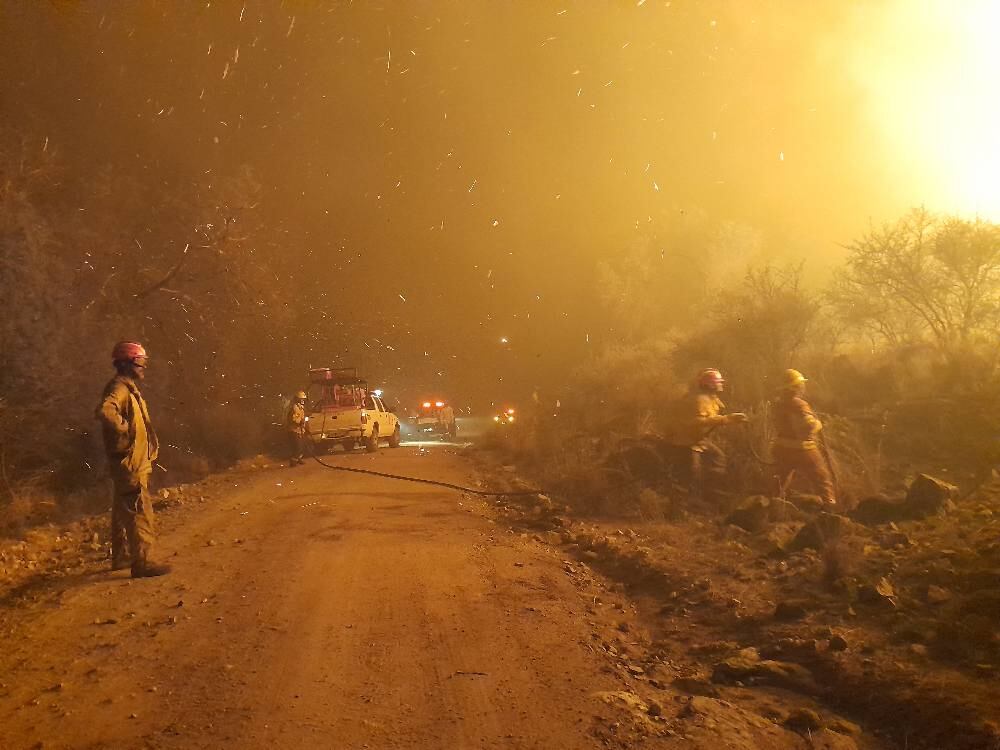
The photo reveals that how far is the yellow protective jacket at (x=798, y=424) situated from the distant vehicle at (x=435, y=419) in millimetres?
24608

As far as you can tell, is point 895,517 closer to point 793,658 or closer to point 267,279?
point 793,658

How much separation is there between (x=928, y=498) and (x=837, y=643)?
3.98 m

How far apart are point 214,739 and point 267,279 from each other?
2097 cm

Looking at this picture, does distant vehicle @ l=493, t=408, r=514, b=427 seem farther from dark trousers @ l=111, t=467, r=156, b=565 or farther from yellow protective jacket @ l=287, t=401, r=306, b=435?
dark trousers @ l=111, t=467, r=156, b=565

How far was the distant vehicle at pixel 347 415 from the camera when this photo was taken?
22969 millimetres

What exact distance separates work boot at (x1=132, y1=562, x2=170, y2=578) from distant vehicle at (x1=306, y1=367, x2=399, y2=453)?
13.8m

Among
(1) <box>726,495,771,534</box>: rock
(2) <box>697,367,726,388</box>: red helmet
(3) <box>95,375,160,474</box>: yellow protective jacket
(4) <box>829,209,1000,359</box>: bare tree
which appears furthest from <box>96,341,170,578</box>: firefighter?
(4) <box>829,209,1000,359</box>: bare tree

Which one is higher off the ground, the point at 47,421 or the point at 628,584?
the point at 47,421

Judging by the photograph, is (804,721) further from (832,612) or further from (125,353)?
(125,353)

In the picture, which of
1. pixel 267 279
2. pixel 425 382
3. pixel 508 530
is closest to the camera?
pixel 508 530

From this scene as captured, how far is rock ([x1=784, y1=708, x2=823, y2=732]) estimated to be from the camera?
15.0 feet

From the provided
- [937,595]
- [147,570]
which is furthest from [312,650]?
[937,595]

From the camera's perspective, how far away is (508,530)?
420 inches

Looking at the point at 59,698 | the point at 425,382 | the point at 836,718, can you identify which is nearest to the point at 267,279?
the point at 59,698
